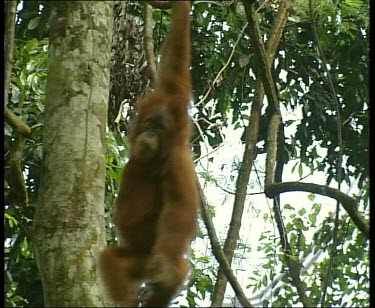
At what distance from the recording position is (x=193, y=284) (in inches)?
224

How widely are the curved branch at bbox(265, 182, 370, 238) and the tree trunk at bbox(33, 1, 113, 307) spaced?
1.98 meters

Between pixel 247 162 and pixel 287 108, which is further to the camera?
pixel 287 108

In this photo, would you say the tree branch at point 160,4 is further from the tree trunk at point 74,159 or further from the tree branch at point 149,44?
the tree branch at point 149,44

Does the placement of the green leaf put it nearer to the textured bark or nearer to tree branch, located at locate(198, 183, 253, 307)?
the textured bark

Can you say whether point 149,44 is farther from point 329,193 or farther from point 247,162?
point 247,162

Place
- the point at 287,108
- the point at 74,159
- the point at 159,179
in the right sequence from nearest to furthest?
1. the point at 74,159
2. the point at 159,179
3. the point at 287,108

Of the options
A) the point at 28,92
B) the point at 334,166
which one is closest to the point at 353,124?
the point at 334,166

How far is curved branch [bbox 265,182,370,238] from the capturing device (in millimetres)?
4398

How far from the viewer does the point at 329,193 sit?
4.48 meters

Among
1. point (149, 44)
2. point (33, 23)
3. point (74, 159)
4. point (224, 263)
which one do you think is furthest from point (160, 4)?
point (33, 23)

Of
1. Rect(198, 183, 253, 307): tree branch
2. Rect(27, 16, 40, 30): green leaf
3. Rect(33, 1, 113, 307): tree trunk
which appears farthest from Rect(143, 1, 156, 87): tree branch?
Rect(27, 16, 40, 30): green leaf

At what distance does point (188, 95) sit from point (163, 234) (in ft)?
2.66

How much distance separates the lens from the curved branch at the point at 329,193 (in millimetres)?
4398

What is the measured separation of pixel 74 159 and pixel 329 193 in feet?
7.12
